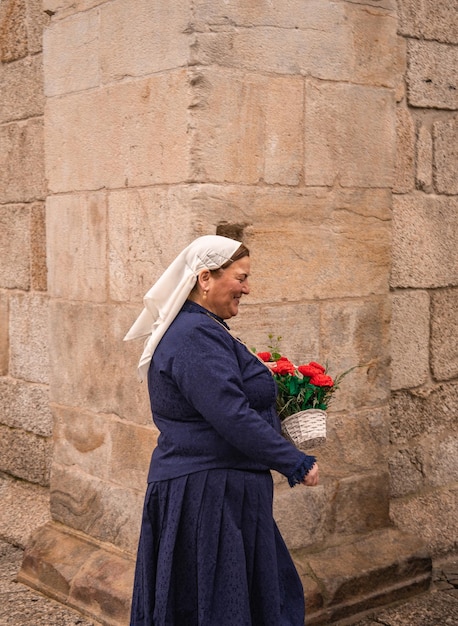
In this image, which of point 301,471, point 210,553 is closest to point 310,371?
point 301,471

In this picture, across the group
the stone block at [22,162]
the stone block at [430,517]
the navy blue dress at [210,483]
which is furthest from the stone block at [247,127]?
the stone block at [430,517]

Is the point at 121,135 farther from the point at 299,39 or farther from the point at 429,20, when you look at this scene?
the point at 429,20

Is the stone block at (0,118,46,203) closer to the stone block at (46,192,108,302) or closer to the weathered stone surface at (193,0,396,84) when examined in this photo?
the stone block at (46,192,108,302)

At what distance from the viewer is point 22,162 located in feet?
17.6

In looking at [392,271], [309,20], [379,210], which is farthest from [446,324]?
[309,20]

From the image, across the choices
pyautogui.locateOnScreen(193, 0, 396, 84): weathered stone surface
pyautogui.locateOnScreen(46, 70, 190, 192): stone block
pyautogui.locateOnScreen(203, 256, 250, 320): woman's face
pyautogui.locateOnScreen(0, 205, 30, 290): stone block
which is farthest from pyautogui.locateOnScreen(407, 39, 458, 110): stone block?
pyautogui.locateOnScreen(0, 205, 30, 290): stone block

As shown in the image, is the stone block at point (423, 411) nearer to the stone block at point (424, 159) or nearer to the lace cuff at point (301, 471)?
the stone block at point (424, 159)

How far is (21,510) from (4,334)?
3.39ft

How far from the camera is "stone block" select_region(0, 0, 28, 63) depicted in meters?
5.31

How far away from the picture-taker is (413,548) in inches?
175

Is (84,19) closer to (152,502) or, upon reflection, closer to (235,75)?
(235,75)

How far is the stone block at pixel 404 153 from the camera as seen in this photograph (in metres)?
4.64

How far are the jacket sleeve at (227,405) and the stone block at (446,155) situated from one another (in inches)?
88.7

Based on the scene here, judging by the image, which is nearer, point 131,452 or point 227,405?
point 227,405
